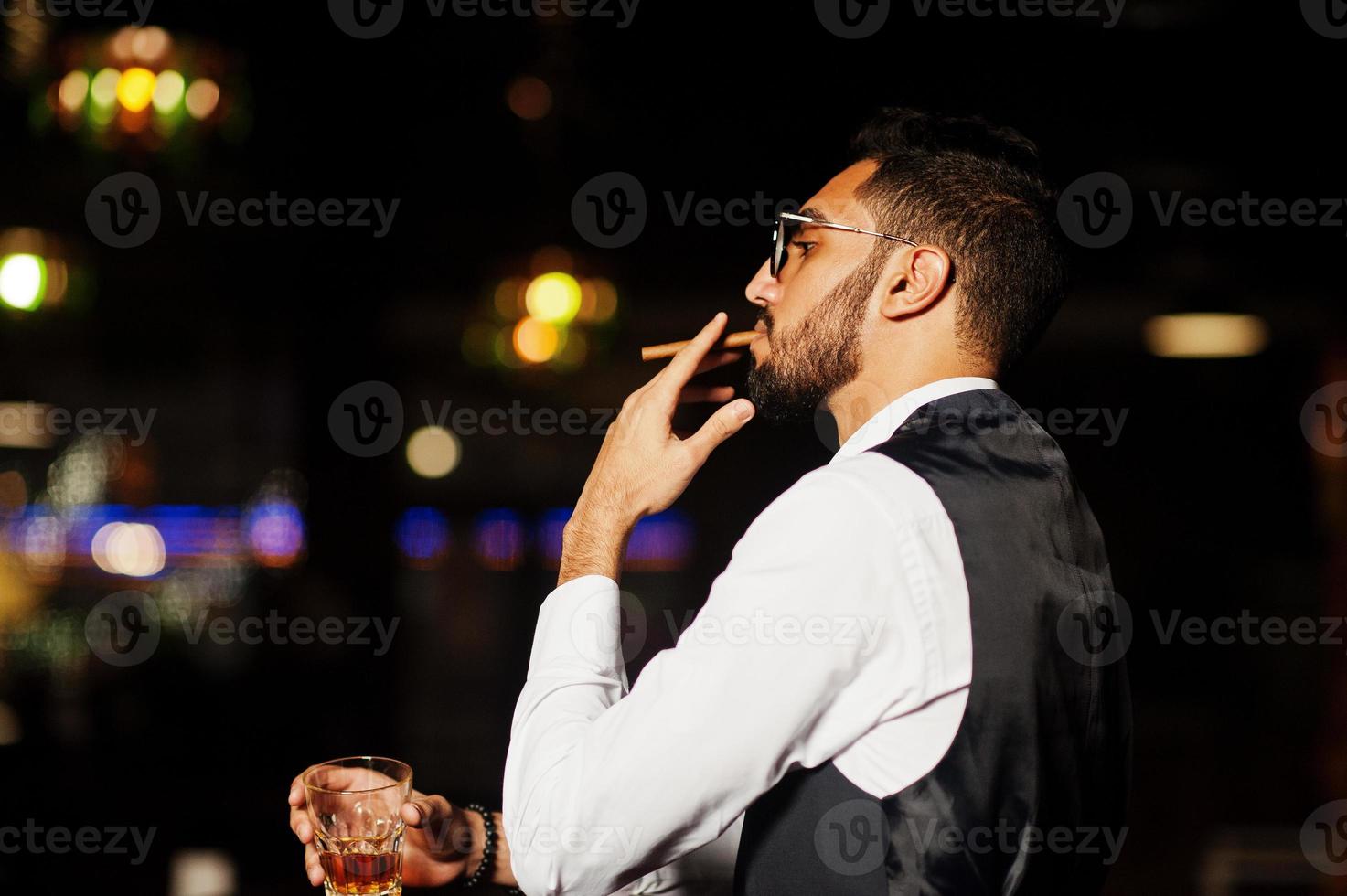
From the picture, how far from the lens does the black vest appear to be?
1.09 metres

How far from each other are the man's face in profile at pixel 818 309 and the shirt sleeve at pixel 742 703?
1.18ft

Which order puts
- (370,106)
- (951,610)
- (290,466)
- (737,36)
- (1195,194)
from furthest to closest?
(290,466), (1195,194), (370,106), (737,36), (951,610)

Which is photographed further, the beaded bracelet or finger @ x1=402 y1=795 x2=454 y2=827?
the beaded bracelet

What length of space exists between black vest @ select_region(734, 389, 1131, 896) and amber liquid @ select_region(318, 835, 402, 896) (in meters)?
0.46

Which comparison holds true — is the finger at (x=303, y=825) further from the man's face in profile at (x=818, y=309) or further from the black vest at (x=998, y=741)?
the man's face in profile at (x=818, y=309)

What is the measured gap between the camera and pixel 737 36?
370 centimetres

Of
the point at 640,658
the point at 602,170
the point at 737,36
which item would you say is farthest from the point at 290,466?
the point at 737,36


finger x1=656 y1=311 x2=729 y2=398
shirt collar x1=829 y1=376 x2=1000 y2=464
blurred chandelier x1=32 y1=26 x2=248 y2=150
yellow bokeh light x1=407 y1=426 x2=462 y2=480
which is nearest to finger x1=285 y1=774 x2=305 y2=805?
finger x1=656 y1=311 x2=729 y2=398

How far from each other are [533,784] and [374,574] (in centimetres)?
446

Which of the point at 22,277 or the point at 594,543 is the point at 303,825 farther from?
the point at 22,277

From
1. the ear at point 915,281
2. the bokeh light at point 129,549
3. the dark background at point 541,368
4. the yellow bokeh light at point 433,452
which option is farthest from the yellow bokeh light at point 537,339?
the ear at point 915,281

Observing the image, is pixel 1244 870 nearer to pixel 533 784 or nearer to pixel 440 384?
pixel 533 784

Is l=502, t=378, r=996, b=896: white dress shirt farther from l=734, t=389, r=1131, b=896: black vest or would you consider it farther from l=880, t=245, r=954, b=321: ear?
l=880, t=245, r=954, b=321: ear

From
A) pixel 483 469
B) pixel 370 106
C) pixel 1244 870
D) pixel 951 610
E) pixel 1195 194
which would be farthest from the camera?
pixel 483 469
